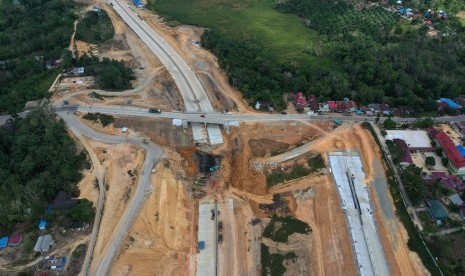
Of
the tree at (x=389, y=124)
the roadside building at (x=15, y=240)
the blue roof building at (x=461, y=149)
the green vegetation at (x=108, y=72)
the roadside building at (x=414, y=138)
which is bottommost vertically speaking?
the blue roof building at (x=461, y=149)

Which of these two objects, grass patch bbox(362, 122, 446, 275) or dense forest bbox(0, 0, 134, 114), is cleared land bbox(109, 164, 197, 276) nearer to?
grass patch bbox(362, 122, 446, 275)

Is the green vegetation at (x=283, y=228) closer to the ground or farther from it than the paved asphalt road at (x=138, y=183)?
closer to the ground

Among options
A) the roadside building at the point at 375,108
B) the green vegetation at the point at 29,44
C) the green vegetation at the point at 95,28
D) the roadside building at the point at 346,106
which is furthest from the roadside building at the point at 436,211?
the green vegetation at the point at 95,28

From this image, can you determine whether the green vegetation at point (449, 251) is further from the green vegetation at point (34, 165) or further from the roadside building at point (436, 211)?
the green vegetation at point (34, 165)

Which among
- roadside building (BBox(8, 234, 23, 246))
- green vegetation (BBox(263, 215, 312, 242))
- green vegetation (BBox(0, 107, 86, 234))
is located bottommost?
green vegetation (BBox(263, 215, 312, 242))

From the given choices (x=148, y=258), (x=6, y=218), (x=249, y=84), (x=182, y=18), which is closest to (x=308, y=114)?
(x=249, y=84)

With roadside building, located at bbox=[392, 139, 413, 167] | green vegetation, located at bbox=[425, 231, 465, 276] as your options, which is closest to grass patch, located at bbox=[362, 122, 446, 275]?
green vegetation, located at bbox=[425, 231, 465, 276]
